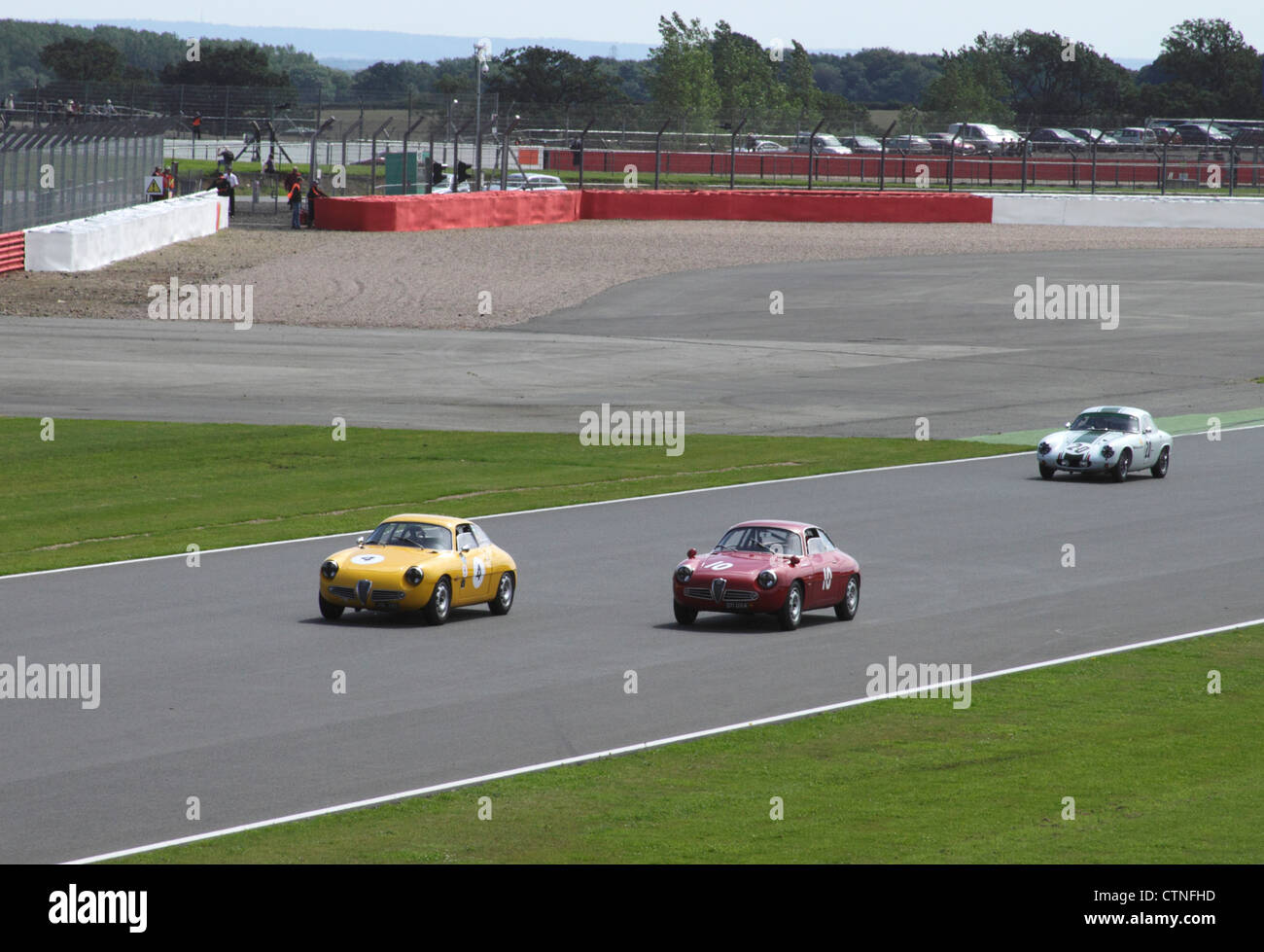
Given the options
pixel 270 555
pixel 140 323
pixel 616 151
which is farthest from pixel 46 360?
pixel 616 151

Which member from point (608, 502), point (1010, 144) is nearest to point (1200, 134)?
point (1010, 144)

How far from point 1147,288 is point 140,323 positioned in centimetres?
3081

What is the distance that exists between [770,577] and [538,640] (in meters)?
2.50

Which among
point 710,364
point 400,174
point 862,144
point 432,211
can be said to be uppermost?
point 862,144

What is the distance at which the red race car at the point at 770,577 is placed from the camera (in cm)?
1761

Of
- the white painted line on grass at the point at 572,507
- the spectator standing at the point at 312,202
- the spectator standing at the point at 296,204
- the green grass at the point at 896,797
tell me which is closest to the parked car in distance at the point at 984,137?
the spectator standing at the point at 312,202

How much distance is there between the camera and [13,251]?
160 ft

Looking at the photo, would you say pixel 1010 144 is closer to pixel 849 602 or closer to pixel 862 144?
pixel 862 144

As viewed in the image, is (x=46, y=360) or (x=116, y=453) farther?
(x=46, y=360)

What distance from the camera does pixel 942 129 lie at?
81000 millimetres

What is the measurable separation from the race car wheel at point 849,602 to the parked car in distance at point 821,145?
57.7 m

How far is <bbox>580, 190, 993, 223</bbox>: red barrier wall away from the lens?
70000mm

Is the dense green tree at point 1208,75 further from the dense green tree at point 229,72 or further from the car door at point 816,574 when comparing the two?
the car door at point 816,574
